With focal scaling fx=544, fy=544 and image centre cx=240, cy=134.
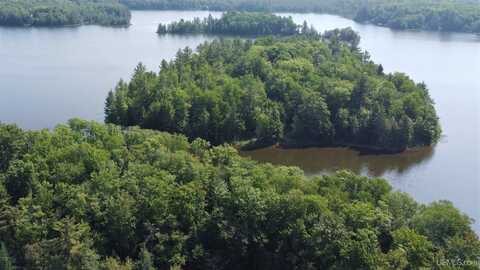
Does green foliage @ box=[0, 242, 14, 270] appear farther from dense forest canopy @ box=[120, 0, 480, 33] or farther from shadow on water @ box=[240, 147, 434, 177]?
dense forest canopy @ box=[120, 0, 480, 33]

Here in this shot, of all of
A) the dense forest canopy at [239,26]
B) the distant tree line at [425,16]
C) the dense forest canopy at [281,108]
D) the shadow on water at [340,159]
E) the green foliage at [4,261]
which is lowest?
the shadow on water at [340,159]

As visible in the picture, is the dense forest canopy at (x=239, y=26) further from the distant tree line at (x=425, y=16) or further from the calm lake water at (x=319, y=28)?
the distant tree line at (x=425, y=16)

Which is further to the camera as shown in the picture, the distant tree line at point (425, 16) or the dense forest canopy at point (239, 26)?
the distant tree line at point (425, 16)

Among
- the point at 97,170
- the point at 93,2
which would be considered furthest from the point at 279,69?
the point at 93,2

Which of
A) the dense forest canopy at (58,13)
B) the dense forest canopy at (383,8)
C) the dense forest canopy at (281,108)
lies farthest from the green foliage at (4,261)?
the dense forest canopy at (383,8)

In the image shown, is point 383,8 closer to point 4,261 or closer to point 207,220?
point 207,220

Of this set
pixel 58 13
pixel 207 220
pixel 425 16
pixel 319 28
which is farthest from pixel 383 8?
pixel 207 220

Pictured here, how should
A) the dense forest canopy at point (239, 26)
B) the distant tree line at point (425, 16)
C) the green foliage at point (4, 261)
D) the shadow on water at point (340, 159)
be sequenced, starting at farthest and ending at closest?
the distant tree line at point (425, 16) → the dense forest canopy at point (239, 26) → the shadow on water at point (340, 159) → the green foliage at point (4, 261)

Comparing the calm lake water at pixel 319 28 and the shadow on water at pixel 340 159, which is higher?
the calm lake water at pixel 319 28
